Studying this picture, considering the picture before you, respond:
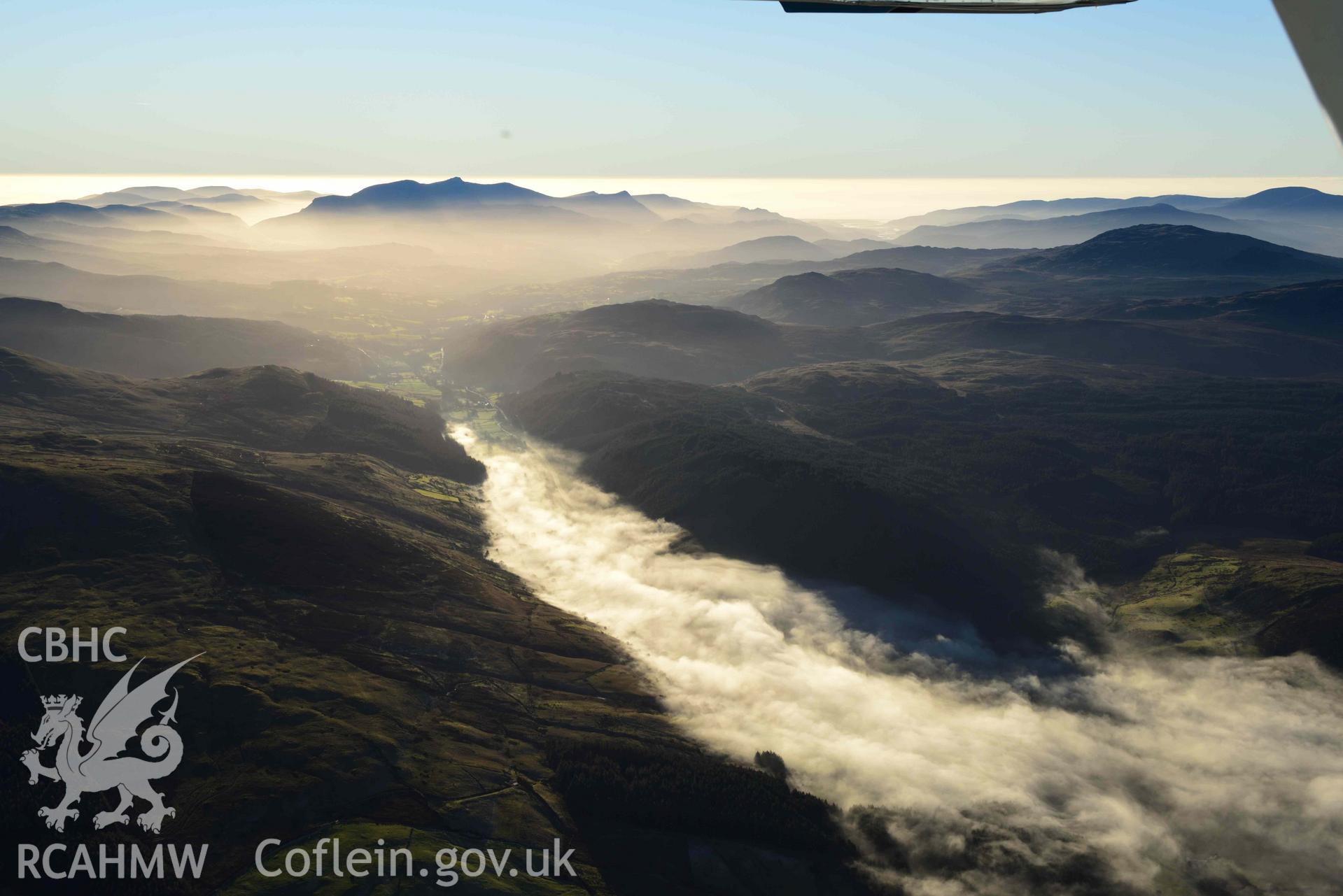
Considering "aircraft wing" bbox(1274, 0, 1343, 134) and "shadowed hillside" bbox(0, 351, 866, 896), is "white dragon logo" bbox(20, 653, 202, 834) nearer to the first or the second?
"shadowed hillside" bbox(0, 351, 866, 896)

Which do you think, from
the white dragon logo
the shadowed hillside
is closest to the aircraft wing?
the shadowed hillside

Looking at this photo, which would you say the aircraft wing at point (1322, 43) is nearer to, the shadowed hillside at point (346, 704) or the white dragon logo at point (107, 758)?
the shadowed hillside at point (346, 704)

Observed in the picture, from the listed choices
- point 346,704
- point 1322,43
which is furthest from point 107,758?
point 1322,43

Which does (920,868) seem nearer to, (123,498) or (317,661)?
(317,661)

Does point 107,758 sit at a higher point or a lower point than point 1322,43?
lower

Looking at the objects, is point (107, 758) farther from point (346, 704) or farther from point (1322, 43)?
point (1322, 43)

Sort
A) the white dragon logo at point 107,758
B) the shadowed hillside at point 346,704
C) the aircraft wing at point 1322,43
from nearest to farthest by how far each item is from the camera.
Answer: the aircraft wing at point 1322,43
the white dragon logo at point 107,758
the shadowed hillside at point 346,704

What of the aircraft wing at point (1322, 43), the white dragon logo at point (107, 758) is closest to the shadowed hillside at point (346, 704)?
the white dragon logo at point (107, 758)

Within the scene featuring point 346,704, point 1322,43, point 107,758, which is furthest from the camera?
point 346,704

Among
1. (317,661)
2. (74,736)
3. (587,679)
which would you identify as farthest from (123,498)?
(587,679)
